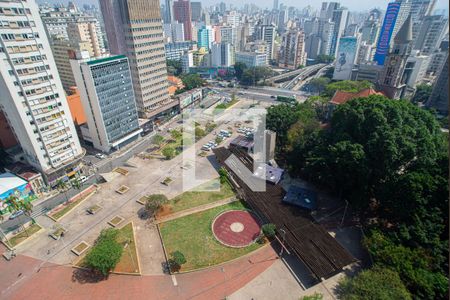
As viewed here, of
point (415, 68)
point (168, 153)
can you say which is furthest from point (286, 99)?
point (168, 153)

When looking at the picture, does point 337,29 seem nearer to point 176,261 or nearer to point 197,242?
point 197,242

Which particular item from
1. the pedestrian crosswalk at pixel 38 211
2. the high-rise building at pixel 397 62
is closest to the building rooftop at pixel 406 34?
the high-rise building at pixel 397 62

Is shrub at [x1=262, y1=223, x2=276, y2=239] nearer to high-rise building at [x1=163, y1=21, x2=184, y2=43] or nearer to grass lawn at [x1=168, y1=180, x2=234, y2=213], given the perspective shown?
grass lawn at [x1=168, y1=180, x2=234, y2=213]

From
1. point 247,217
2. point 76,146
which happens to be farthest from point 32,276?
point 247,217

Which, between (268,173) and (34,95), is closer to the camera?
(34,95)

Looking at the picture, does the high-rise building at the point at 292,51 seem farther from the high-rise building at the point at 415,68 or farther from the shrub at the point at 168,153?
the shrub at the point at 168,153

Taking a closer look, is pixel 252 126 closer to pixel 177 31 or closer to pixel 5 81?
pixel 5 81
